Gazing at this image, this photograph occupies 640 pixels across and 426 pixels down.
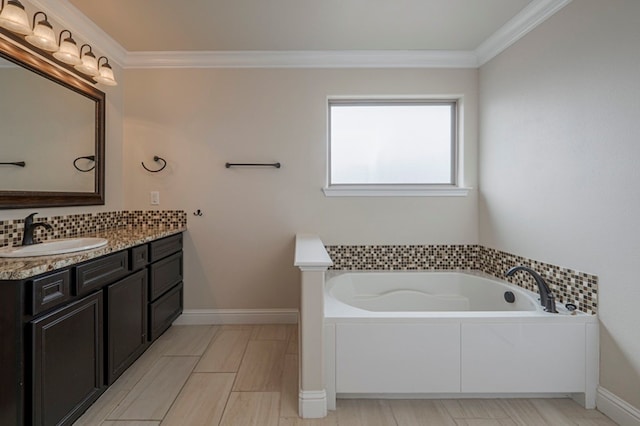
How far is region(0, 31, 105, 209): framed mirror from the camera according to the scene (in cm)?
167

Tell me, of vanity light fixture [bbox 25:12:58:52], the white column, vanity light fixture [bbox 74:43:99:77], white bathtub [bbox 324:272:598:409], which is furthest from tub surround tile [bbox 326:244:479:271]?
vanity light fixture [bbox 25:12:58:52]

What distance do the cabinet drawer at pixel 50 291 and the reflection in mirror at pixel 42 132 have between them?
28.5 inches

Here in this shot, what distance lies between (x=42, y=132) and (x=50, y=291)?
45.3 inches

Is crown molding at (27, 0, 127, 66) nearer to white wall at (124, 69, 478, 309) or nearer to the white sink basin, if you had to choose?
white wall at (124, 69, 478, 309)

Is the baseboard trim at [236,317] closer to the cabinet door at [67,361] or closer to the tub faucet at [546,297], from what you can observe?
the cabinet door at [67,361]

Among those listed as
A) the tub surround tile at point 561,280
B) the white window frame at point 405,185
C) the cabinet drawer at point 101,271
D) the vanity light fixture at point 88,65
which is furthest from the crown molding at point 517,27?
the cabinet drawer at point 101,271

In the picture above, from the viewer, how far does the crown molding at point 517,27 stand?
193 cm

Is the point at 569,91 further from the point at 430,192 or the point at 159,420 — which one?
the point at 159,420

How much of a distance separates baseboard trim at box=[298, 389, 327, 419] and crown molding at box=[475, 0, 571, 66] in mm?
2643

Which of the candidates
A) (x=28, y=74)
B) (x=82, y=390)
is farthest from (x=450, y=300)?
(x=28, y=74)

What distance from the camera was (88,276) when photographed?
1531 mm

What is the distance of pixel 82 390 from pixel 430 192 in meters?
2.67

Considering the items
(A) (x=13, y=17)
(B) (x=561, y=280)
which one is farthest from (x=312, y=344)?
(A) (x=13, y=17)

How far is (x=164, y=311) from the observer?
2387 millimetres
